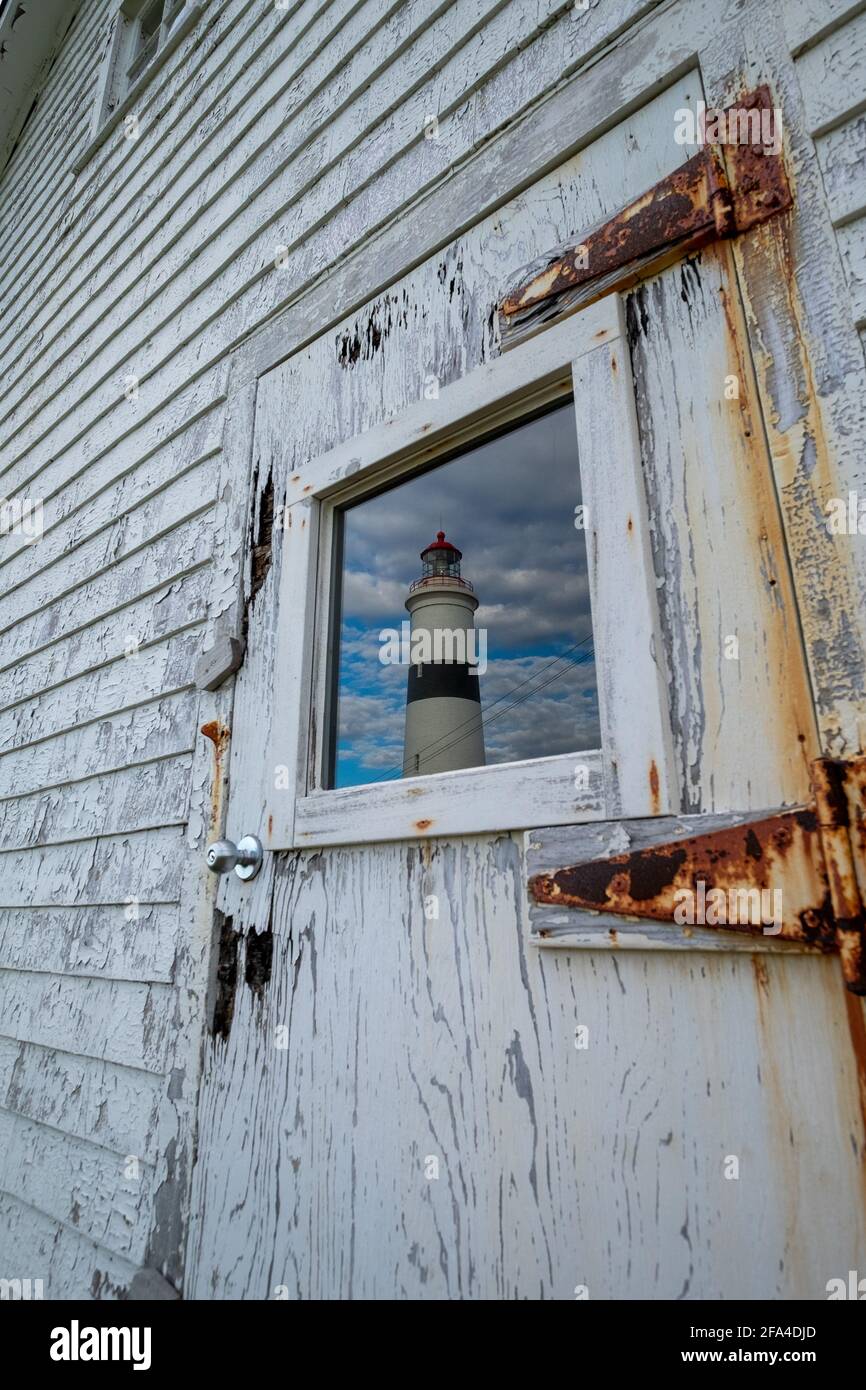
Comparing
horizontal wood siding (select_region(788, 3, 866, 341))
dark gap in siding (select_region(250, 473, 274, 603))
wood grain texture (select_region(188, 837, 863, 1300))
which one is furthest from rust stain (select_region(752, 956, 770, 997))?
dark gap in siding (select_region(250, 473, 274, 603))

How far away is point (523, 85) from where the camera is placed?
1377mm

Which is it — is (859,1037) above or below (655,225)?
below

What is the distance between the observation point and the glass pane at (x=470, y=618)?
112 cm

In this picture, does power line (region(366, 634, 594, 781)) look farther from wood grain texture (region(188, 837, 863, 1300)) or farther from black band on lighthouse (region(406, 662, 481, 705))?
wood grain texture (region(188, 837, 863, 1300))

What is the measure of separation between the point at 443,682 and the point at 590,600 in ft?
1.05

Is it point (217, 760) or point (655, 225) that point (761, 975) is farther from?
point (217, 760)

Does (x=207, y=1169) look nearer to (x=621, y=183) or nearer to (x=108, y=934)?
(x=108, y=934)

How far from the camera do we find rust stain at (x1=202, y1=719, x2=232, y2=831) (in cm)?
155

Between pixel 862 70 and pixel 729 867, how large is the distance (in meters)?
1.02

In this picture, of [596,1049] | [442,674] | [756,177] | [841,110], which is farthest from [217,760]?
[841,110]

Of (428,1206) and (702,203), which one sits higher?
(702,203)

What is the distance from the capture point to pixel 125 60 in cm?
323

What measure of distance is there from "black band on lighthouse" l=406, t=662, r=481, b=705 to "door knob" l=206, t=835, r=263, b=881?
1.41 feet

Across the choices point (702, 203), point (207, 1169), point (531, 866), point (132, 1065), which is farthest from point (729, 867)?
point (132, 1065)
